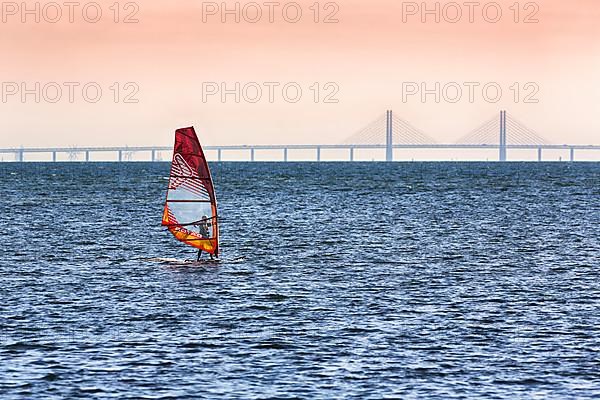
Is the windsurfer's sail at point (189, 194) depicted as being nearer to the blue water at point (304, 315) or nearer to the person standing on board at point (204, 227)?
the person standing on board at point (204, 227)

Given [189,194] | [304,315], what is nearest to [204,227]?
[189,194]

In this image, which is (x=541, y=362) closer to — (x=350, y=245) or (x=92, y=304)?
(x=92, y=304)

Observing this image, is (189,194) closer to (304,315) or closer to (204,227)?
(204,227)

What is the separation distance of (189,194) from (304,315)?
58.9 feet

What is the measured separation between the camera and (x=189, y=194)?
54.2m

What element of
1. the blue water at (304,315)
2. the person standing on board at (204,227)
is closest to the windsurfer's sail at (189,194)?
the person standing on board at (204,227)

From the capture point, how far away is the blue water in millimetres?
27828

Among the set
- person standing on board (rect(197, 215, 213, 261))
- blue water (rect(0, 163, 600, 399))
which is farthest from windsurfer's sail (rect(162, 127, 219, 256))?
blue water (rect(0, 163, 600, 399))

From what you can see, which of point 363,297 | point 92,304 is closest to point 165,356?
point 92,304

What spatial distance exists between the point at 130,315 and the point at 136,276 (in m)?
11.9

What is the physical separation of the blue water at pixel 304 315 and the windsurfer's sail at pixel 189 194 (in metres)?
2.08

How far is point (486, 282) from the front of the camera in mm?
46969

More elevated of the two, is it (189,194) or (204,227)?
(189,194)

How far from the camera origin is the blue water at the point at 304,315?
27.8 metres
